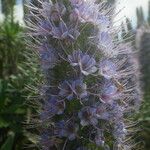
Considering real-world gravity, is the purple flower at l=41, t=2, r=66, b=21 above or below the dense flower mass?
above

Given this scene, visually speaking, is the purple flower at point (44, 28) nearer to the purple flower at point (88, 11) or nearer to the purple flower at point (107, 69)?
the purple flower at point (88, 11)

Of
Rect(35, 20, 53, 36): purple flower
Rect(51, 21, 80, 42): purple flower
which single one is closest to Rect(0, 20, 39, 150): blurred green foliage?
Rect(35, 20, 53, 36): purple flower

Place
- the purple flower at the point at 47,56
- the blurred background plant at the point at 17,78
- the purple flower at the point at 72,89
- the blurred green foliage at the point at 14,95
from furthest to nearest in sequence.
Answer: the blurred green foliage at the point at 14,95, the blurred background plant at the point at 17,78, the purple flower at the point at 47,56, the purple flower at the point at 72,89

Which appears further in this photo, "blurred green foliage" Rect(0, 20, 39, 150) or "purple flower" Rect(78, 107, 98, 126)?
"blurred green foliage" Rect(0, 20, 39, 150)

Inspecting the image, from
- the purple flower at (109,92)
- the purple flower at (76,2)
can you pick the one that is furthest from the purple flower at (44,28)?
the purple flower at (109,92)

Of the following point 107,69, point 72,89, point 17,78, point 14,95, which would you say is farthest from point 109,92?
point 17,78

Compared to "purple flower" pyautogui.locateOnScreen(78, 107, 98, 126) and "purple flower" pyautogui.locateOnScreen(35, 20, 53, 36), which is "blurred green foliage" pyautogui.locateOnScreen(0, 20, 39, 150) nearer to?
"purple flower" pyautogui.locateOnScreen(35, 20, 53, 36)

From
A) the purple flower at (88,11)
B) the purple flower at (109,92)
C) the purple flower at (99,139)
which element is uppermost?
the purple flower at (88,11)

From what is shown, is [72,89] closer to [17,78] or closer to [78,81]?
[78,81]
